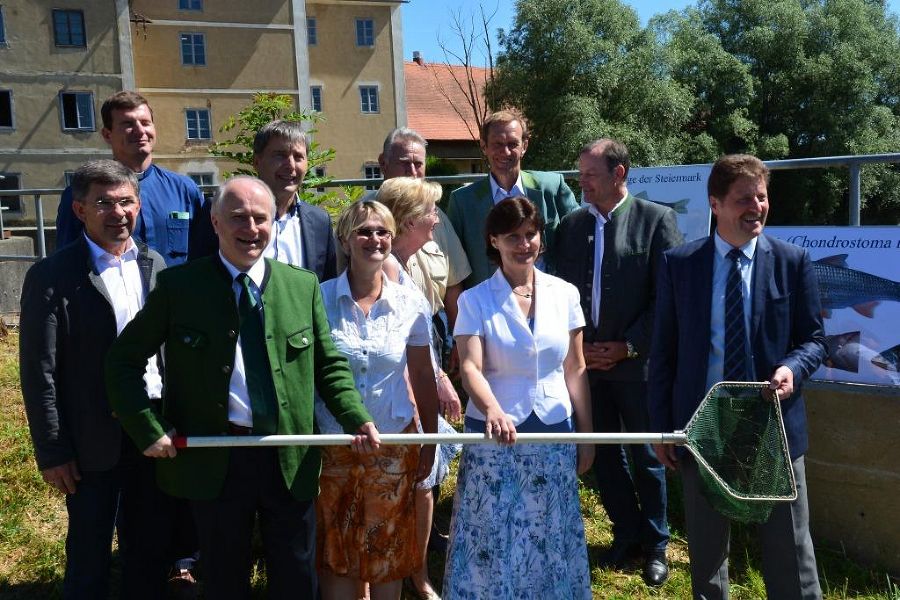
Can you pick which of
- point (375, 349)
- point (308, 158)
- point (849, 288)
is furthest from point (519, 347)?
point (308, 158)

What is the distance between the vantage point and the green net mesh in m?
3.03

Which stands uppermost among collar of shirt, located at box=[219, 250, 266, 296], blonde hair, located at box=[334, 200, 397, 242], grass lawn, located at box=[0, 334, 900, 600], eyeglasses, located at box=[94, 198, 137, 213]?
eyeglasses, located at box=[94, 198, 137, 213]

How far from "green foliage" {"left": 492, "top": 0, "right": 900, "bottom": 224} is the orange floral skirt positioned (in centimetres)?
2558

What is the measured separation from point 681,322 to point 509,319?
729 mm

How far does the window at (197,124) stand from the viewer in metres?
34.1

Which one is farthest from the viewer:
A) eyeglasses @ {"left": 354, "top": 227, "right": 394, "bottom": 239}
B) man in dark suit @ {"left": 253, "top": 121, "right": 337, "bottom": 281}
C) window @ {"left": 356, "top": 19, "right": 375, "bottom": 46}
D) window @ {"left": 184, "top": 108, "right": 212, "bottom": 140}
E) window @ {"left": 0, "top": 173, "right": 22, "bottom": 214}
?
window @ {"left": 356, "top": 19, "right": 375, "bottom": 46}

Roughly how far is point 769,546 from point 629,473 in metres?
1.13

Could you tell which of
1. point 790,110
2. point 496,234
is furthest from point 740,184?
point 790,110

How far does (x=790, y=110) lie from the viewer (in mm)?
32750

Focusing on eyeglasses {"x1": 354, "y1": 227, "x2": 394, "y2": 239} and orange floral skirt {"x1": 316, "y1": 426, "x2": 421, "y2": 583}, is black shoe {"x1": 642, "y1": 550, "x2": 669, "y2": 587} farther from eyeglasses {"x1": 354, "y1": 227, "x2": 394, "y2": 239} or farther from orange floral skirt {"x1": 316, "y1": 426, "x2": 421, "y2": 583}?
eyeglasses {"x1": 354, "y1": 227, "x2": 394, "y2": 239}

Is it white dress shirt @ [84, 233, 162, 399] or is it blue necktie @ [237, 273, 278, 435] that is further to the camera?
white dress shirt @ [84, 233, 162, 399]

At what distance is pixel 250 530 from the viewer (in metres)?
3.03

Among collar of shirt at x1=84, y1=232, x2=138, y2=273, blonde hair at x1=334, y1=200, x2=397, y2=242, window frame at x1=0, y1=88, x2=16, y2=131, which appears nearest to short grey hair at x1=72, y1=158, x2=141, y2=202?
collar of shirt at x1=84, y1=232, x2=138, y2=273

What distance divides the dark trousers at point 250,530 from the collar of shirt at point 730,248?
197 cm
